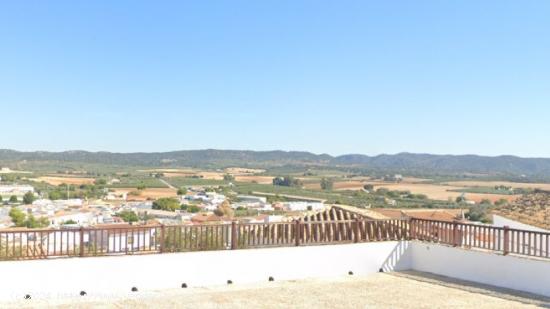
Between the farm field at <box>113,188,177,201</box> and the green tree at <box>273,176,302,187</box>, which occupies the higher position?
the green tree at <box>273,176,302,187</box>

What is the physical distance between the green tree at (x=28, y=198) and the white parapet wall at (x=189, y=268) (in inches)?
3083

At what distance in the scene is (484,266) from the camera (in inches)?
411

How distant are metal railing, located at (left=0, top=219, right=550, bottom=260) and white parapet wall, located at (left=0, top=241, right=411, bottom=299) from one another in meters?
0.25

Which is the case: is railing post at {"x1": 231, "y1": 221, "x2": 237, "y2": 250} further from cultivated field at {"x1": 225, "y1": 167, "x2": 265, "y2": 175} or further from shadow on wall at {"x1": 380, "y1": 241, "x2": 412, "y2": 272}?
cultivated field at {"x1": 225, "y1": 167, "x2": 265, "y2": 175}

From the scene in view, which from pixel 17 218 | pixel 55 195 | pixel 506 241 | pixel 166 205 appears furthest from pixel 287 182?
pixel 506 241

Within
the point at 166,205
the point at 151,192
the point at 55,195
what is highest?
the point at 151,192

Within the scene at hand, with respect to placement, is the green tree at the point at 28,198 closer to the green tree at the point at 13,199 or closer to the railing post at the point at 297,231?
the green tree at the point at 13,199

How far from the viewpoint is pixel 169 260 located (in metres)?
9.84

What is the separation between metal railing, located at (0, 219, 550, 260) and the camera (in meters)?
9.32

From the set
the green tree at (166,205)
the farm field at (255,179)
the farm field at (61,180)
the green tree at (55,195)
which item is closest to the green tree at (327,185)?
the farm field at (255,179)

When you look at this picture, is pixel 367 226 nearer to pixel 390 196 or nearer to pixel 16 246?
pixel 16 246

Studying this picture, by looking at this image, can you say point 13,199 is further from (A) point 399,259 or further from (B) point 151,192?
(A) point 399,259

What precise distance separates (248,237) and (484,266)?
14.2 feet

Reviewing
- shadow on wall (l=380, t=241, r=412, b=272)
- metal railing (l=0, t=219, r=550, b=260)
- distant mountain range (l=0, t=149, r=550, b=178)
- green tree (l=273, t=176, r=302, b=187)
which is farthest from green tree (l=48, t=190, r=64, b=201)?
shadow on wall (l=380, t=241, r=412, b=272)
